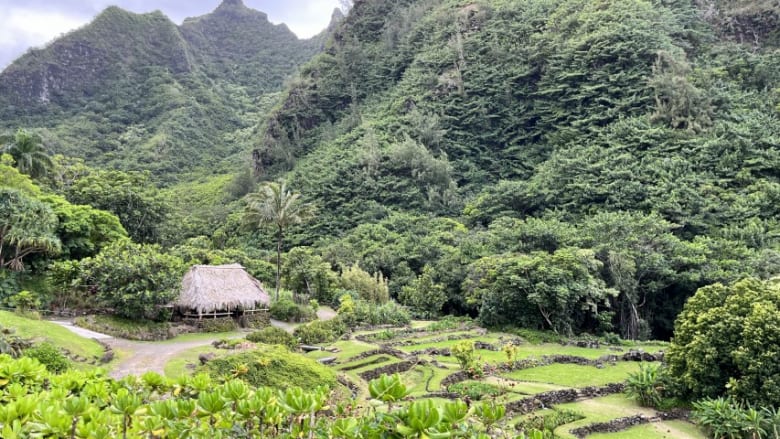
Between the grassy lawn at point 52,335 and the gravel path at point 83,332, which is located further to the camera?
the gravel path at point 83,332

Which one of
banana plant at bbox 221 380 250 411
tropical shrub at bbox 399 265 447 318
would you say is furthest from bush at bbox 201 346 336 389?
tropical shrub at bbox 399 265 447 318

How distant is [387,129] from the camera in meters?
53.2

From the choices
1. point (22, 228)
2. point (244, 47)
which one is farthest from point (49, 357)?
point (244, 47)

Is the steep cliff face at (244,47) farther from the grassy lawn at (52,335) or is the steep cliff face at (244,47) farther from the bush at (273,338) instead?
the grassy lawn at (52,335)

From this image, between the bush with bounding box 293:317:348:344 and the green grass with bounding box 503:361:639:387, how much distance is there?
330 inches

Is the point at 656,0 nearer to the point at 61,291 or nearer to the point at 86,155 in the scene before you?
the point at 61,291

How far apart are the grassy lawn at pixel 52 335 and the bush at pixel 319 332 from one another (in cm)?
767

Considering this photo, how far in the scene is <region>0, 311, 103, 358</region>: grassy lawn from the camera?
45.8 ft

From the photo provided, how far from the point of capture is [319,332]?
21.1 metres

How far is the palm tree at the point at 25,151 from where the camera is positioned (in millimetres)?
30922

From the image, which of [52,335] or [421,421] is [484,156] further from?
[421,421]

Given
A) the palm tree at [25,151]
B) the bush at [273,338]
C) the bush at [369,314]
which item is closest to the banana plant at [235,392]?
the bush at [273,338]

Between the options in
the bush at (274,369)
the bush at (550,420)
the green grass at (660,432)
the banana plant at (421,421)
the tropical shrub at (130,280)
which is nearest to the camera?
the banana plant at (421,421)

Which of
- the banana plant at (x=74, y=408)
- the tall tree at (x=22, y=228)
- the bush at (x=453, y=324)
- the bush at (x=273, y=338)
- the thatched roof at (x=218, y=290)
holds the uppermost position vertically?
the tall tree at (x=22, y=228)
